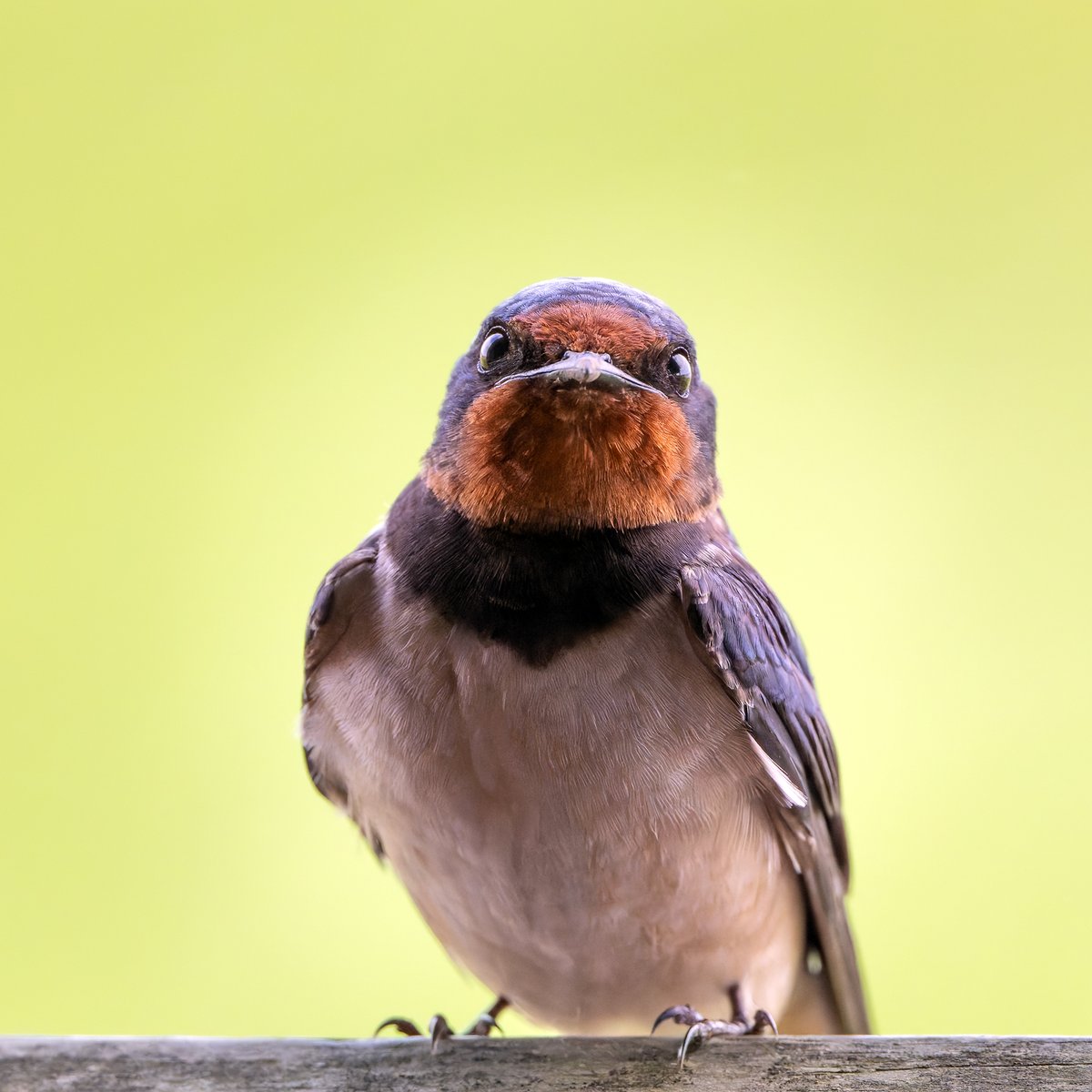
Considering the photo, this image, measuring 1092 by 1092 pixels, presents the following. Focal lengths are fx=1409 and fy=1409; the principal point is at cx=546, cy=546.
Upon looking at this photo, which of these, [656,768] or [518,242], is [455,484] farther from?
[518,242]

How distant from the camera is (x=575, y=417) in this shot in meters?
1.56

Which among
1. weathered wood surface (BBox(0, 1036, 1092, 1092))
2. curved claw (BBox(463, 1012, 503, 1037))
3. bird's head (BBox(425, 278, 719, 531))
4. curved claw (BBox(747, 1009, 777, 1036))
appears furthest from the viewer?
curved claw (BBox(463, 1012, 503, 1037))

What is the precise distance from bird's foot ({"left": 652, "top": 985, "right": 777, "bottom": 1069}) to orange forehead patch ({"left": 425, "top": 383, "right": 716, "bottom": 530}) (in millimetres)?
574

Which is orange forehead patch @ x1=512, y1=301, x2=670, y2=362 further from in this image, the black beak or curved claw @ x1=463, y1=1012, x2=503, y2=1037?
curved claw @ x1=463, y1=1012, x2=503, y2=1037

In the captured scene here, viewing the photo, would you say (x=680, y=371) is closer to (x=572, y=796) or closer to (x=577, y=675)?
(x=577, y=675)

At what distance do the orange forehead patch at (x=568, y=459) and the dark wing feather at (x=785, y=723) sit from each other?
0.13 meters

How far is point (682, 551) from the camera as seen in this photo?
1.69 metres

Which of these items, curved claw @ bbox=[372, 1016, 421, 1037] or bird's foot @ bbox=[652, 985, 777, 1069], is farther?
curved claw @ bbox=[372, 1016, 421, 1037]

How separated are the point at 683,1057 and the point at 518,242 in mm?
1464

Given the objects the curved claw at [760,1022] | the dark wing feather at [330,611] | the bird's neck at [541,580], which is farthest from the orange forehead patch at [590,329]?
the curved claw at [760,1022]

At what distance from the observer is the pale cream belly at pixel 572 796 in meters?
1.62

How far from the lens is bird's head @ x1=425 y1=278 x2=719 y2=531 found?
1569 millimetres

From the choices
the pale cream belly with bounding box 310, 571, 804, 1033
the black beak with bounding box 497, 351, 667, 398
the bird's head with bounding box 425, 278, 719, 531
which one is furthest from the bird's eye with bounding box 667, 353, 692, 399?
the pale cream belly with bounding box 310, 571, 804, 1033

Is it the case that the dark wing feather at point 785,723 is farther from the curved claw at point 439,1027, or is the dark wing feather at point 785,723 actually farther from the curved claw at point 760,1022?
the curved claw at point 439,1027
